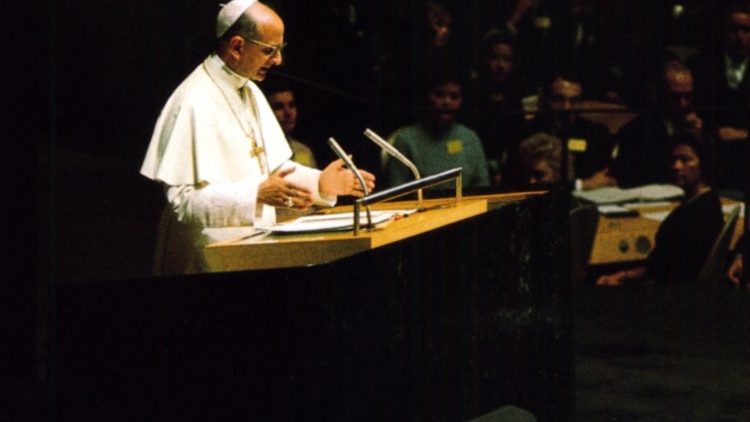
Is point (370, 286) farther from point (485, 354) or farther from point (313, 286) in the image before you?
point (485, 354)

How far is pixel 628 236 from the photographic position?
805 centimetres

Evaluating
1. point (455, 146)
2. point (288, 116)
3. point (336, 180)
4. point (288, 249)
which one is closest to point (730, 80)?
point (455, 146)

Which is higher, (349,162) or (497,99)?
(497,99)

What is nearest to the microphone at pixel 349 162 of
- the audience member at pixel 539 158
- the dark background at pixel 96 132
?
the dark background at pixel 96 132

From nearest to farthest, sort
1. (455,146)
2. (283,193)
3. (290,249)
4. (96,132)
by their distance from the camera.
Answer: (290,249), (283,193), (96,132), (455,146)

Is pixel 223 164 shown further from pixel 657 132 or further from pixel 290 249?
pixel 657 132

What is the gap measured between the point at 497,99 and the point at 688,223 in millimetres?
1180

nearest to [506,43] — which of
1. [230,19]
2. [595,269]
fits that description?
[595,269]

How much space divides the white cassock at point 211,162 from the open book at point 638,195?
3.75 meters

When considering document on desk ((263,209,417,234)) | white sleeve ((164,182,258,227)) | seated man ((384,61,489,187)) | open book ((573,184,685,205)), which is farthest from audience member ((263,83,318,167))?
document on desk ((263,209,417,234))

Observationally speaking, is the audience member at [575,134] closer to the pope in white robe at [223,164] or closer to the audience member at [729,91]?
the audience member at [729,91]

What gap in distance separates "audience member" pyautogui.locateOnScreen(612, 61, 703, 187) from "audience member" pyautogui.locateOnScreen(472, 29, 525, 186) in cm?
55

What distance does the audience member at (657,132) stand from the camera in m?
8.17

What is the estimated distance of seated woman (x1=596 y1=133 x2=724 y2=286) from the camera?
26.5 ft
